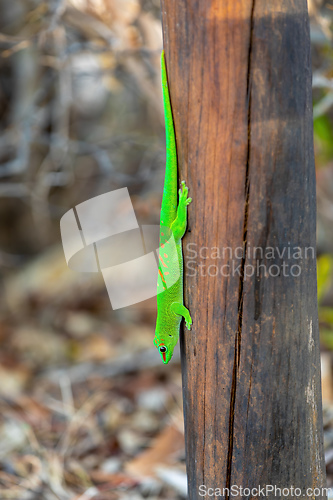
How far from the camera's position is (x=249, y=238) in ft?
4.51

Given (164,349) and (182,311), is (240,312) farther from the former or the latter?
(164,349)

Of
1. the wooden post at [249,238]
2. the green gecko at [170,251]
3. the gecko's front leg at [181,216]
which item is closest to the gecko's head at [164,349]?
the green gecko at [170,251]

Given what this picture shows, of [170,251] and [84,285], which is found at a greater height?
[170,251]

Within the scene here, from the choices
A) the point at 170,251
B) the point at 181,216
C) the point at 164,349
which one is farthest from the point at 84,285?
the point at 181,216

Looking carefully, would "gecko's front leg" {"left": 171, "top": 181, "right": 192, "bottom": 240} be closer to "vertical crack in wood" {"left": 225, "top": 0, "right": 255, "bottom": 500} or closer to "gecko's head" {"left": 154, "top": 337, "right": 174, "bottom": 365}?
"vertical crack in wood" {"left": 225, "top": 0, "right": 255, "bottom": 500}

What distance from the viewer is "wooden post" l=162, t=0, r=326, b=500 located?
1.28 metres

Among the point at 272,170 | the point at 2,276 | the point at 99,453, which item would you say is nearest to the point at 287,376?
the point at 272,170

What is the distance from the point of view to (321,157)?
402cm

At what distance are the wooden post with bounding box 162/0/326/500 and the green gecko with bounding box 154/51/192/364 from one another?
0.05 meters

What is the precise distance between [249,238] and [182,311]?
46cm

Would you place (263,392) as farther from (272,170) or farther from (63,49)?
(63,49)

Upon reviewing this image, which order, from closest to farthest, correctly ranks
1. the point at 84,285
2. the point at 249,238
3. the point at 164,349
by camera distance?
the point at 249,238 → the point at 164,349 → the point at 84,285

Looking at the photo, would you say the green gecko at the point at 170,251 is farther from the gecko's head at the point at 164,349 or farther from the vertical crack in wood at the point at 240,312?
the vertical crack in wood at the point at 240,312

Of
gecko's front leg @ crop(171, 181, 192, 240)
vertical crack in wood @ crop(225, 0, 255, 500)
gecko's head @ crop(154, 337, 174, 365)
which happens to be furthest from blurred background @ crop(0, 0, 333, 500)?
gecko's front leg @ crop(171, 181, 192, 240)
